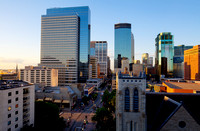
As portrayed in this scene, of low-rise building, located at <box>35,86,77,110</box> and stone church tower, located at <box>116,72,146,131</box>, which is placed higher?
stone church tower, located at <box>116,72,146,131</box>

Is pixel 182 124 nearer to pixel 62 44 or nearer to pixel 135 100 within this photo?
pixel 135 100

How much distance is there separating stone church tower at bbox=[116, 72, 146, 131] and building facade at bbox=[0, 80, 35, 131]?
120 ft

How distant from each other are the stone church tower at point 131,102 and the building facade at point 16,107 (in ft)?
120

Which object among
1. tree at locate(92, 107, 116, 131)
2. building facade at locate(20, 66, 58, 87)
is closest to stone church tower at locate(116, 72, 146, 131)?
tree at locate(92, 107, 116, 131)

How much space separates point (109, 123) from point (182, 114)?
89.3ft

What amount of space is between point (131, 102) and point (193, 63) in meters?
191

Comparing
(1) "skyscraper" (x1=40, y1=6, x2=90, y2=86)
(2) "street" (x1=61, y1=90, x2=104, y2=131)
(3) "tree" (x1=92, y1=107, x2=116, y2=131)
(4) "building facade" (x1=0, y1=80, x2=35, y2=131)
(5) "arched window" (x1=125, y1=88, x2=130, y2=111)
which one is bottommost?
(2) "street" (x1=61, y1=90, x2=104, y2=131)

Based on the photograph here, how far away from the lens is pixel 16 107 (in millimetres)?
43688

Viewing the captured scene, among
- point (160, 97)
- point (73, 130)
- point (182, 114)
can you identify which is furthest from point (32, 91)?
point (182, 114)

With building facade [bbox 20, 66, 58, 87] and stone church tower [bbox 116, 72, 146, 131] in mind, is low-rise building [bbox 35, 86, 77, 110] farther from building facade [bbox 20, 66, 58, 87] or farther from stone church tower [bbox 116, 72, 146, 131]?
building facade [bbox 20, 66, 58, 87]

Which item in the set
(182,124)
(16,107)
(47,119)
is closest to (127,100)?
(182,124)

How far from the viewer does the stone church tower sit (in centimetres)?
2556

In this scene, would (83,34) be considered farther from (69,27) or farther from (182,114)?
(182,114)

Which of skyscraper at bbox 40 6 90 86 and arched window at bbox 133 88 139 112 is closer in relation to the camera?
arched window at bbox 133 88 139 112
